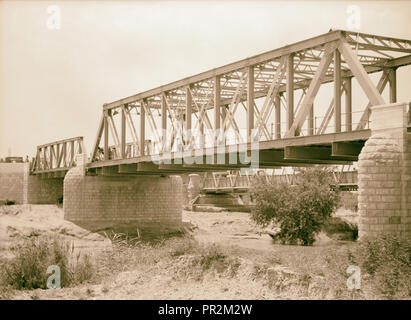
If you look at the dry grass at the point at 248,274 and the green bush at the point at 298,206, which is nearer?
the dry grass at the point at 248,274

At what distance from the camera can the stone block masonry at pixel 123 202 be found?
4875 cm

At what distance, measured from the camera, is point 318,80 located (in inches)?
1065

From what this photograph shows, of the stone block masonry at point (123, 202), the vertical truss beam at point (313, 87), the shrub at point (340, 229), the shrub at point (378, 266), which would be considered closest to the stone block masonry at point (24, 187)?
the stone block masonry at point (123, 202)

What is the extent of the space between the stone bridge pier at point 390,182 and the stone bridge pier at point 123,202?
29.3m

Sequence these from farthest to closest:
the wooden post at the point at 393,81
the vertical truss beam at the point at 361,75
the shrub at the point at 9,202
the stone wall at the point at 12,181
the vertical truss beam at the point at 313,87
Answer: the stone wall at the point at 12,181 → the shrub at the point at 9,202 → the wooden post at the point at 393,81 → the vertical truss beam at the point at 313,87 → the vertical truss beam at the point at 361,75

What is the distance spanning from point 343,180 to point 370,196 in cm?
3431

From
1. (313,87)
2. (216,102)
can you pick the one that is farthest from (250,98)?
(313,87)

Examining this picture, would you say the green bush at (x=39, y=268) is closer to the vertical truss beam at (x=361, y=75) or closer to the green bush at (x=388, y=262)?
the green bush at (x=388, y=262)

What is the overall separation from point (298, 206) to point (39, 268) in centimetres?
2225

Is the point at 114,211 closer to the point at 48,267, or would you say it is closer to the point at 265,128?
the point at 265,128

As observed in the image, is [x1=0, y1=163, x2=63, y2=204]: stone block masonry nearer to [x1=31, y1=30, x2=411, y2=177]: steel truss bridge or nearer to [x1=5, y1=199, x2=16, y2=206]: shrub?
[x1=5, y1=199, x2=16, y2=206]: shrub

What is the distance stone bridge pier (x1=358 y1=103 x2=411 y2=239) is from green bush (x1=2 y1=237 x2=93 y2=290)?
9.72m

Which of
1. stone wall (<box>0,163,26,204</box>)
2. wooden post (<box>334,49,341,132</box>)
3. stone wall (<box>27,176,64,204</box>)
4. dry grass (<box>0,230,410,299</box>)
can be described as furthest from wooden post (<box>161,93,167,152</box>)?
stone wall (<box>27,176,64,204</box>)
